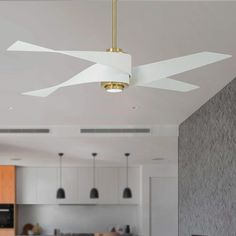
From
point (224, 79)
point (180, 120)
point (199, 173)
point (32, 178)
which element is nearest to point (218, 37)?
point (224, 79)

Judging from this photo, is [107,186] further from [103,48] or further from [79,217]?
[103,48]

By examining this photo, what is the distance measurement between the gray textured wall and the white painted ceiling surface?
0.57 ft

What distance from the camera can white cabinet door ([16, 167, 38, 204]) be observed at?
453 inches

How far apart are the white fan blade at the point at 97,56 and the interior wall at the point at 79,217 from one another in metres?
10.2

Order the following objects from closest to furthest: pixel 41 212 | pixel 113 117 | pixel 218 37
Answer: pixel 218 37, pixel 113 117, pixel 41 212

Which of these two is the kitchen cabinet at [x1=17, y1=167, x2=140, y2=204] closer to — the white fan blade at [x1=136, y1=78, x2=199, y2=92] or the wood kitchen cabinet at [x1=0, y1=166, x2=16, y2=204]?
the wood kitchen cabinet at [x1=0, y1=166, x2=16, y2=204]

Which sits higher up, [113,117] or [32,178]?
[113,117]

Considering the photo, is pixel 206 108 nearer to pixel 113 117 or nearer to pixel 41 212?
pixel 113 117

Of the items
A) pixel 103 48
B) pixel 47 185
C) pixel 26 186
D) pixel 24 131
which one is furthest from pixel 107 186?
pixel 103 48

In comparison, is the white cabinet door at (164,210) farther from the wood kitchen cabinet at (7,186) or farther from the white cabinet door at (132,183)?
the wood kitchen cabinet at (7,186)

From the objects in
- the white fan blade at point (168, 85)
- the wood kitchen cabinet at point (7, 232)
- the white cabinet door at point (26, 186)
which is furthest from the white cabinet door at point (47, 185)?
the white fan blade at point (168, 85)

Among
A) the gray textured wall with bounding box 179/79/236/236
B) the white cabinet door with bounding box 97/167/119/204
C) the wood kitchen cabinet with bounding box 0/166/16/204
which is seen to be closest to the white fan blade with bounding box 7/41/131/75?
the gray textured wall with bounding box 179/79/236/236

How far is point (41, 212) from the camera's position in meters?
11.9

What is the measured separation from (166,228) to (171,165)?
1463 millimetres
